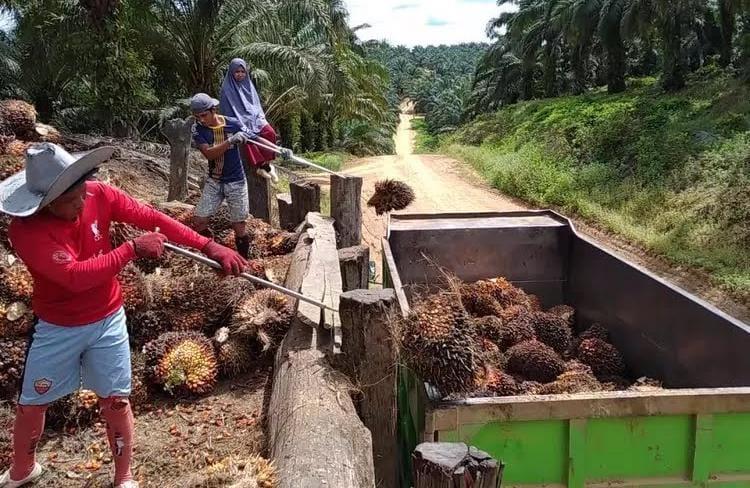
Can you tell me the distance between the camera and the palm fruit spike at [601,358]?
15.0ft

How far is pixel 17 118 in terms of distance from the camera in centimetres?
721

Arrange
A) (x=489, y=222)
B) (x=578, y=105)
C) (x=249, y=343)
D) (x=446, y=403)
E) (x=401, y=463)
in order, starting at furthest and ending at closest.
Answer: (x=578, y=105)
(x=489, y=222)
(x=249, y=343)
(x=401, y=463)
(x=446, y=403)

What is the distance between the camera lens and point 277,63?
57.6 ft

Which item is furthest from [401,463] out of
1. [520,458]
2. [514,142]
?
[514,142]

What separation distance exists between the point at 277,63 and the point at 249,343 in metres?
14.1

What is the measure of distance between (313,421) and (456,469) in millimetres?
1330

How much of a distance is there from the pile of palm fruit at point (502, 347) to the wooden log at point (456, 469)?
838 mm

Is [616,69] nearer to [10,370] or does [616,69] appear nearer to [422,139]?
[422,139]

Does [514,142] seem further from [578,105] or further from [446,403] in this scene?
[446,403]

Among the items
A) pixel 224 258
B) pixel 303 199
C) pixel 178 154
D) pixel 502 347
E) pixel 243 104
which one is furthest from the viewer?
pixel 178 154

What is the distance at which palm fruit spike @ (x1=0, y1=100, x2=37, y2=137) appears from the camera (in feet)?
23.4

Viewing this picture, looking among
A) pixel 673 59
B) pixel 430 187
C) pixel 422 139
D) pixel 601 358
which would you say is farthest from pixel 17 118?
pixel 422 139

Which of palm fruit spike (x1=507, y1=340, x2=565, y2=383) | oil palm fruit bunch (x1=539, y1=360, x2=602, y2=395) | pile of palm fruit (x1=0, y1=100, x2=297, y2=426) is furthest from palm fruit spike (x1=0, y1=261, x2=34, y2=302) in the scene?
oil palm fruit bunch (x1=539, y1=360, x2=602, y2=395)

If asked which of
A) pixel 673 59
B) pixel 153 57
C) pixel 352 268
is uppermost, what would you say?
pixel 673 59
